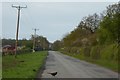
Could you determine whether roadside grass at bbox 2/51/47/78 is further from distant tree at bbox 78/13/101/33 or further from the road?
distant tree at bbox 78/13/101/33

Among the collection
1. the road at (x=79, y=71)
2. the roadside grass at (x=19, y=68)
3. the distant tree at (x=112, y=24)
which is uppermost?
the distant tree at (x=112, y=24)

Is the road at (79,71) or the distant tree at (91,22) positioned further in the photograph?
the distant tree at (91,22)

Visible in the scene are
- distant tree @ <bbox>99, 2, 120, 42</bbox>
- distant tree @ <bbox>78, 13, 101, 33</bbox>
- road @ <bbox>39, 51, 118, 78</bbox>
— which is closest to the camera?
road @ <bbox>39, 51, 118, 78</bbox>

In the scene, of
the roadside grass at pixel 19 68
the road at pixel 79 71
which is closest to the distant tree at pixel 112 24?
the road at pixel 79 71

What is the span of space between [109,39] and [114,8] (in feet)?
14.2

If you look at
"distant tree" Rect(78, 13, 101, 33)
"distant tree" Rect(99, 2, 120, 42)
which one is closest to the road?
"distant tree" Rect(99, 2, 120, 42)

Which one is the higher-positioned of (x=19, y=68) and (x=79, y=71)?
(x=19, y=68)

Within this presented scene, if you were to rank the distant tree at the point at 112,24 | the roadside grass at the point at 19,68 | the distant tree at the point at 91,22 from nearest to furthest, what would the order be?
the roadside grass at the point at 19,68, the distant tree at the point at 112,24, the distant tree at the point at 91,22

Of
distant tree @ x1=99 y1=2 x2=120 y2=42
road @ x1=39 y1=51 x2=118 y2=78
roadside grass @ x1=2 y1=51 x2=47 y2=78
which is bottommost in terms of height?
road @ x1=39 y1=51 x2=118 y2=78

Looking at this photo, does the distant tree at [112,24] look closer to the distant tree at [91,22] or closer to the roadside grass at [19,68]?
the roadside grass at [19,68]

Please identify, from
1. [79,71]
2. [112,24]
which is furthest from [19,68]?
[112,24]

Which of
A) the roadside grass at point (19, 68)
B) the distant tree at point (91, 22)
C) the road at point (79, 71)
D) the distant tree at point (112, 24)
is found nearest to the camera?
the roadside grass at point (19, 68)

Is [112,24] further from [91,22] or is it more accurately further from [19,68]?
[91,22]

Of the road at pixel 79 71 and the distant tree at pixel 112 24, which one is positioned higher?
the distant tree at pixel 112 24
